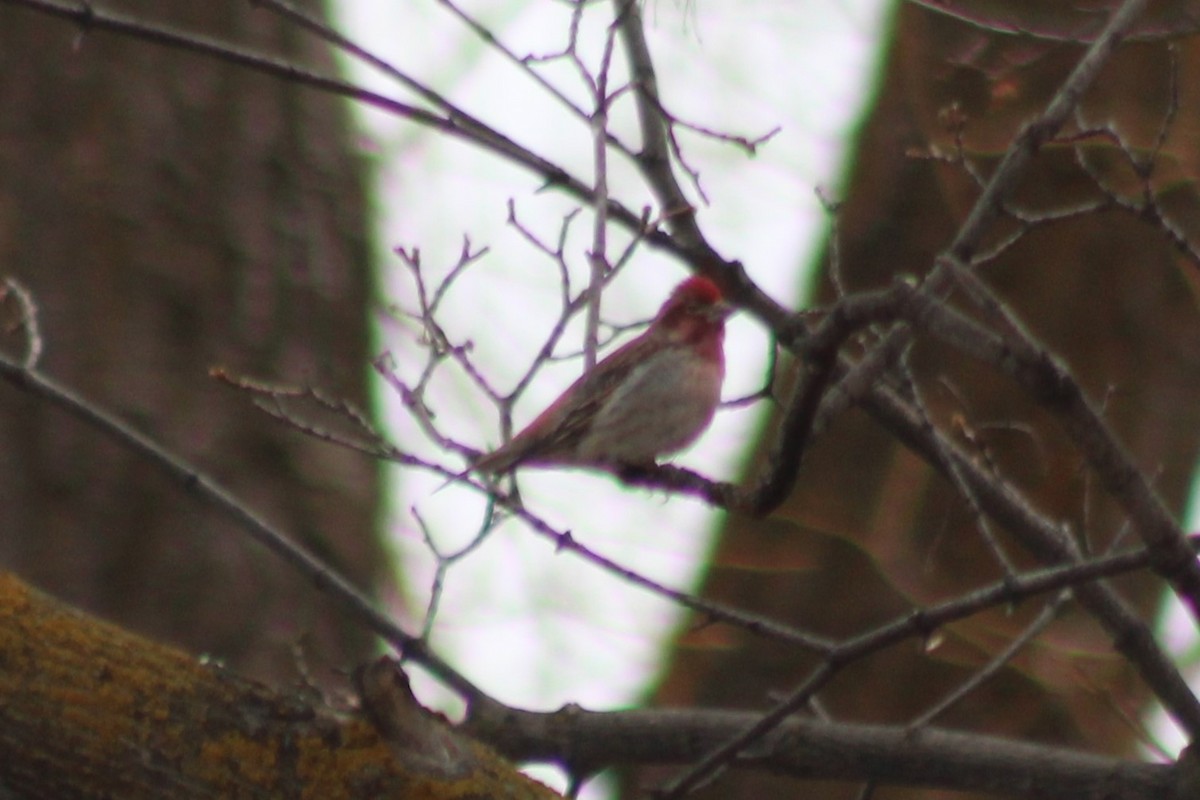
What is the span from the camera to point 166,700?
9.21 feet

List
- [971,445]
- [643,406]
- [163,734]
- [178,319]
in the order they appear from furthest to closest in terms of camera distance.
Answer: [643,406], [971,445], [178,319], [163,734]

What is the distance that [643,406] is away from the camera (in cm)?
640

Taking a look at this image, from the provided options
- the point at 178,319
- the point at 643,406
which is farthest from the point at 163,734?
the point at 643,406

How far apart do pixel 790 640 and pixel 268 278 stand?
290cm

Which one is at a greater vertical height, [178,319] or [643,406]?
[643,406]

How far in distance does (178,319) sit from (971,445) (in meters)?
2.84

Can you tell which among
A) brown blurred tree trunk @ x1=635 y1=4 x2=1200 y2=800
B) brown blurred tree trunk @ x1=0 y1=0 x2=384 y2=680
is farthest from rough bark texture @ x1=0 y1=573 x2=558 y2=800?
brown blurred tree trunk @ x1=635 y1=4 x2=1200 y2=800

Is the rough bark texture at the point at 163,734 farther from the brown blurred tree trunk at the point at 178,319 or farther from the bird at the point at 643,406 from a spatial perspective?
the bird at the point at 643,406

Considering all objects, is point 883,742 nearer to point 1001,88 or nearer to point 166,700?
point 166,700

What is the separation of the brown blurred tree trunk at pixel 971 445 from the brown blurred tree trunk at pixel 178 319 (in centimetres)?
165

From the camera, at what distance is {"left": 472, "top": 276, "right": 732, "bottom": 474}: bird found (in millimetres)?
6270

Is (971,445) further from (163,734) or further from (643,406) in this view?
(163,734)

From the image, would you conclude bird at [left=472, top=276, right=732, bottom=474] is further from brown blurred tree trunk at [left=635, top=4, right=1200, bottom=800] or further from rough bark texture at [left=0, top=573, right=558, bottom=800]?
rough bark texture at [left=0, top=573, right=558, bottom=800]

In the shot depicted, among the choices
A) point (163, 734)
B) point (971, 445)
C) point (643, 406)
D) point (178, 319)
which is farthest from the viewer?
point (643, 406)
